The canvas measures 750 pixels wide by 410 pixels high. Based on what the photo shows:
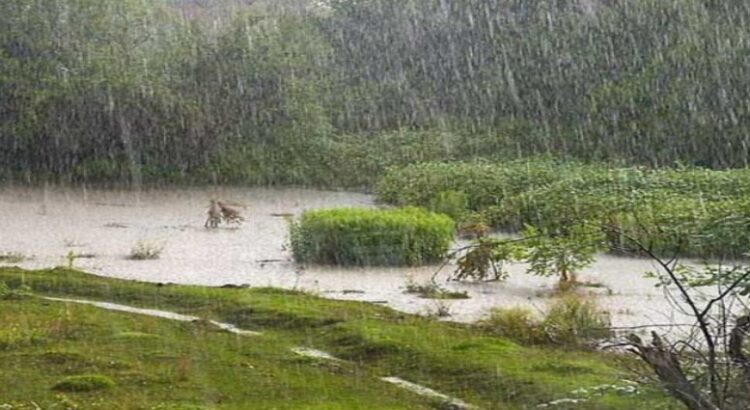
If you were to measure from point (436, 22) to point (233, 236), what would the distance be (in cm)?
1895

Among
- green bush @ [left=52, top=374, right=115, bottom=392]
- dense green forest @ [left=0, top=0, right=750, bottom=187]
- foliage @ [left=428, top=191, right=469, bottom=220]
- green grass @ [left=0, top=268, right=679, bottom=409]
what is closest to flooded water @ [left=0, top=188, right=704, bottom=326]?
green grass @ [left=0, top=268, right=679, bottom=409]

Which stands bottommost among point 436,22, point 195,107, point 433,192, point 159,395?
point 159,395

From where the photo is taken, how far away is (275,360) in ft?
33.1

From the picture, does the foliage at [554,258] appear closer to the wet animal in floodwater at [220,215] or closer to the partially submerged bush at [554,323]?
the partially submerged bush at [554,323]

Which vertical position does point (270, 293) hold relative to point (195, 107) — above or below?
below

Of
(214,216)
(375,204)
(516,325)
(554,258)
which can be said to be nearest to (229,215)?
(214,216)

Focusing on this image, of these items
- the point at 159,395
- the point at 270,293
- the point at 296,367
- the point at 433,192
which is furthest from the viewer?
the point at 433,192

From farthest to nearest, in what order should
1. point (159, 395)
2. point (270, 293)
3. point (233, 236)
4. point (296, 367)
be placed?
point (233, 236) < point (270, 293) < point (296, 367) < point (159, 395)

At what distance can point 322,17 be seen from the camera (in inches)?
1563

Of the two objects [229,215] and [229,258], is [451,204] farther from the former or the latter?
[229,258]

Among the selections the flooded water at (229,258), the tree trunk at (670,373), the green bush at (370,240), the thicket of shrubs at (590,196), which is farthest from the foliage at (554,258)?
the tree trunk at (670,373)

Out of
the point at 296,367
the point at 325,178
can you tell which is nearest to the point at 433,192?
the point at 325,178

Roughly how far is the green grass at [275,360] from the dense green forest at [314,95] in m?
15.7

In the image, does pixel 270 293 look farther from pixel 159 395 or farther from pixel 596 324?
pixel 159 395
